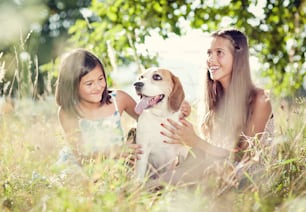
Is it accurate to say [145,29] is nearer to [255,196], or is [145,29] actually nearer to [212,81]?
[212,81]

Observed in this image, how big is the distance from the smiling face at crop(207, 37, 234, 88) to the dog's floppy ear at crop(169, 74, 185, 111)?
0.29 m

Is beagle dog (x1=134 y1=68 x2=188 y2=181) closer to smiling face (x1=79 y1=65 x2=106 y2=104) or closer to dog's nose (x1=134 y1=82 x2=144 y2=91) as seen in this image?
dog's nose (x1=134 y1=82 x2=144 y2=91)

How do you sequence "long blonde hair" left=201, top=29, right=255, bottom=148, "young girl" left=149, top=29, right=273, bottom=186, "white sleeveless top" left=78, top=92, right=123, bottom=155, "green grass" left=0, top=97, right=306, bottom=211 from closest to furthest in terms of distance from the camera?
"green grass" left=0, top=97, right=306, bottom=211
"white sleeveless top" left=78, top=92, right=123, bottom=155
"young girl" left=149, top=29, right=273, bottom=186
"long blonde hair" left=201, top=29, right=255, bottom=148

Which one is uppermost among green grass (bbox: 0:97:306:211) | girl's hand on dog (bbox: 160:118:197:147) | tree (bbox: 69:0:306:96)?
tree (bbox: 69:0:306:96)

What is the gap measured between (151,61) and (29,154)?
11.7 feet

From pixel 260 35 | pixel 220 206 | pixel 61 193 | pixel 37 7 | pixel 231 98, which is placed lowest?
pixel 220 206

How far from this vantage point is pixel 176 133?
3.82 meters

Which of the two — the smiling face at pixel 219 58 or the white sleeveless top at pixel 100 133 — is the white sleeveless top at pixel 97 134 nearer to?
the white sleeveless top at pixel 100 133

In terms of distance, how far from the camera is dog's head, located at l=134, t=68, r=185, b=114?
3.82m

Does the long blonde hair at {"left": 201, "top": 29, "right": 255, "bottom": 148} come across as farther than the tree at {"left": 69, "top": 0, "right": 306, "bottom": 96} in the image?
No

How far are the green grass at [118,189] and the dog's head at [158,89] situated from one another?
2.04 ft

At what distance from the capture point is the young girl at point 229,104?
13.1ft

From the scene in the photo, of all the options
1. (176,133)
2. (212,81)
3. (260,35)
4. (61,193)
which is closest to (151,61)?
(260,35)

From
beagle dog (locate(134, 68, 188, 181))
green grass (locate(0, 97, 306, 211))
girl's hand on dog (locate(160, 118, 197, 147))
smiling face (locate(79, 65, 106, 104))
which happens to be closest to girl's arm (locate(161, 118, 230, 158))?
girl's hand on dog (locate(160, 118, 197, 147))
